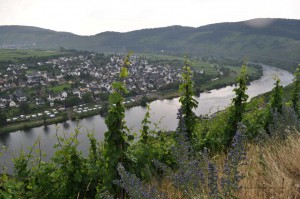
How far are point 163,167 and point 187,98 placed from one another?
270 inches

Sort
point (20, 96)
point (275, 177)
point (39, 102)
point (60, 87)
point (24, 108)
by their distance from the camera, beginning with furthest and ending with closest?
1. point (60, 87)
2. point (20, 96)
3. point (39, 102)
4. point (24, 108)
5. point (275, 177)

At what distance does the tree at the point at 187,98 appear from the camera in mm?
9930

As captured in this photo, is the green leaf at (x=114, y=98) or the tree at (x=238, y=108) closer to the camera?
the green leaf at (x=114, y=98)

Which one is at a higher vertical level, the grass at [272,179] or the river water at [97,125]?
the grass at [272,179]

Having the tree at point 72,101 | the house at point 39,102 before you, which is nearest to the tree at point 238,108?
Result: the tree at point 72,101

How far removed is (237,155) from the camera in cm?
288

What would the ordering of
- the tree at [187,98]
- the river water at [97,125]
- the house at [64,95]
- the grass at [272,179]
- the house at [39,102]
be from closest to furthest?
the grass at [272,179]
the tree at [187,98]
the river water at [97,125]
the house at [39,102]
the house at [64,95]

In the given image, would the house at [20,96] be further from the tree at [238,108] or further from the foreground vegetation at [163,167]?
the foreground vegetation at [163,167]

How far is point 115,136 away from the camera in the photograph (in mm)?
5512

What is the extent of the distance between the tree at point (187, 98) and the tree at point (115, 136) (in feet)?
15.3

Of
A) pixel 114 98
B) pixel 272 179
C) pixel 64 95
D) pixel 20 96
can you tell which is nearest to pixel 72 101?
pixel 64 95

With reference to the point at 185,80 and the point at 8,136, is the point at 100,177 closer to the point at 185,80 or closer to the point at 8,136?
the point at 185,80

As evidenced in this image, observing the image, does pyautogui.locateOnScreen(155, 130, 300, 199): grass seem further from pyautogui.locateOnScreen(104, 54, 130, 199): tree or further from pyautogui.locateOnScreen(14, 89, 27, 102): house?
pyautogui.locateOnScreen(14, 89, 27, 102): house

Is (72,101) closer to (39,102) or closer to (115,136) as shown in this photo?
(39,102)
